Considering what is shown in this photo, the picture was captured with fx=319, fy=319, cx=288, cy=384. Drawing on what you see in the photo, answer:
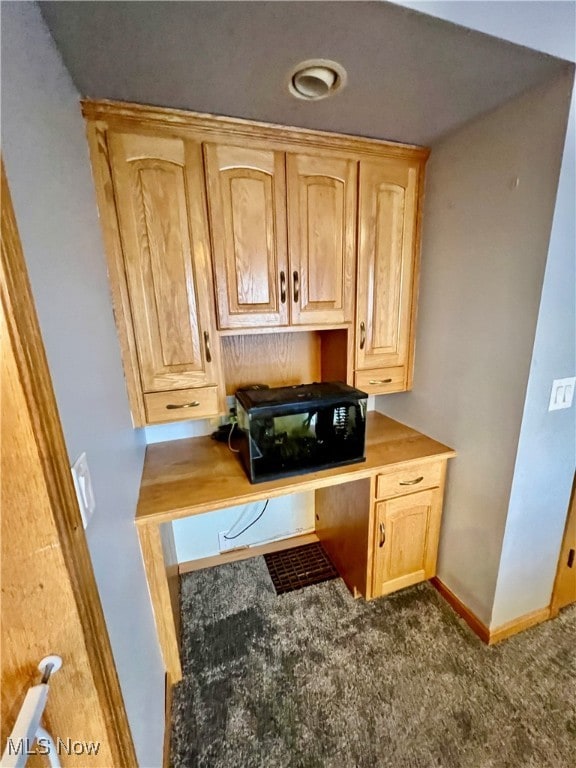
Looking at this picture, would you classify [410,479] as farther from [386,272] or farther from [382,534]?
[386,272]

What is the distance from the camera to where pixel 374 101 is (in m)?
1.10

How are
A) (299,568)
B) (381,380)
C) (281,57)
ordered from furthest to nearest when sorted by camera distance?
(299,568)
(381,380)
(281,57)

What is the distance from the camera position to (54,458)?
52 cm

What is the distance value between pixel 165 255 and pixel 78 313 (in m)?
0.57

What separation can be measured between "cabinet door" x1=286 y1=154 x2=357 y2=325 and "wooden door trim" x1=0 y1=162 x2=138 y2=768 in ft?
3.48

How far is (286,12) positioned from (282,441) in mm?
1255

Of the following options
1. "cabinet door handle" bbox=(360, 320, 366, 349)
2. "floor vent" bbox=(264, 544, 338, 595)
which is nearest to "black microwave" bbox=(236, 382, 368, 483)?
"cabinet door handle" bbox=(360, 320, 366, 349)

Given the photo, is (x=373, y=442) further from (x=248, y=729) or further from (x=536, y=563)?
Result: (x=248, y=729)

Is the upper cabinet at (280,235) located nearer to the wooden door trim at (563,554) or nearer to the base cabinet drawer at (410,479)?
the base cabinet drawer at (410,479)

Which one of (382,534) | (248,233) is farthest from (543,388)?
(248,233)

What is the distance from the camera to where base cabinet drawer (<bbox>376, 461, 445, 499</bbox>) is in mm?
1468

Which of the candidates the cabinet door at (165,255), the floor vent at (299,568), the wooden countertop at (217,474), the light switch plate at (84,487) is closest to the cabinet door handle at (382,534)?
the wooden countertop at (217,474)

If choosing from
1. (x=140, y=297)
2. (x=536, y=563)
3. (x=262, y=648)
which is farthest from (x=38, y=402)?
(x=536, y=563)

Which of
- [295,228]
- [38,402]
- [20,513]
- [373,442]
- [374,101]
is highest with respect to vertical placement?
[374,101]
